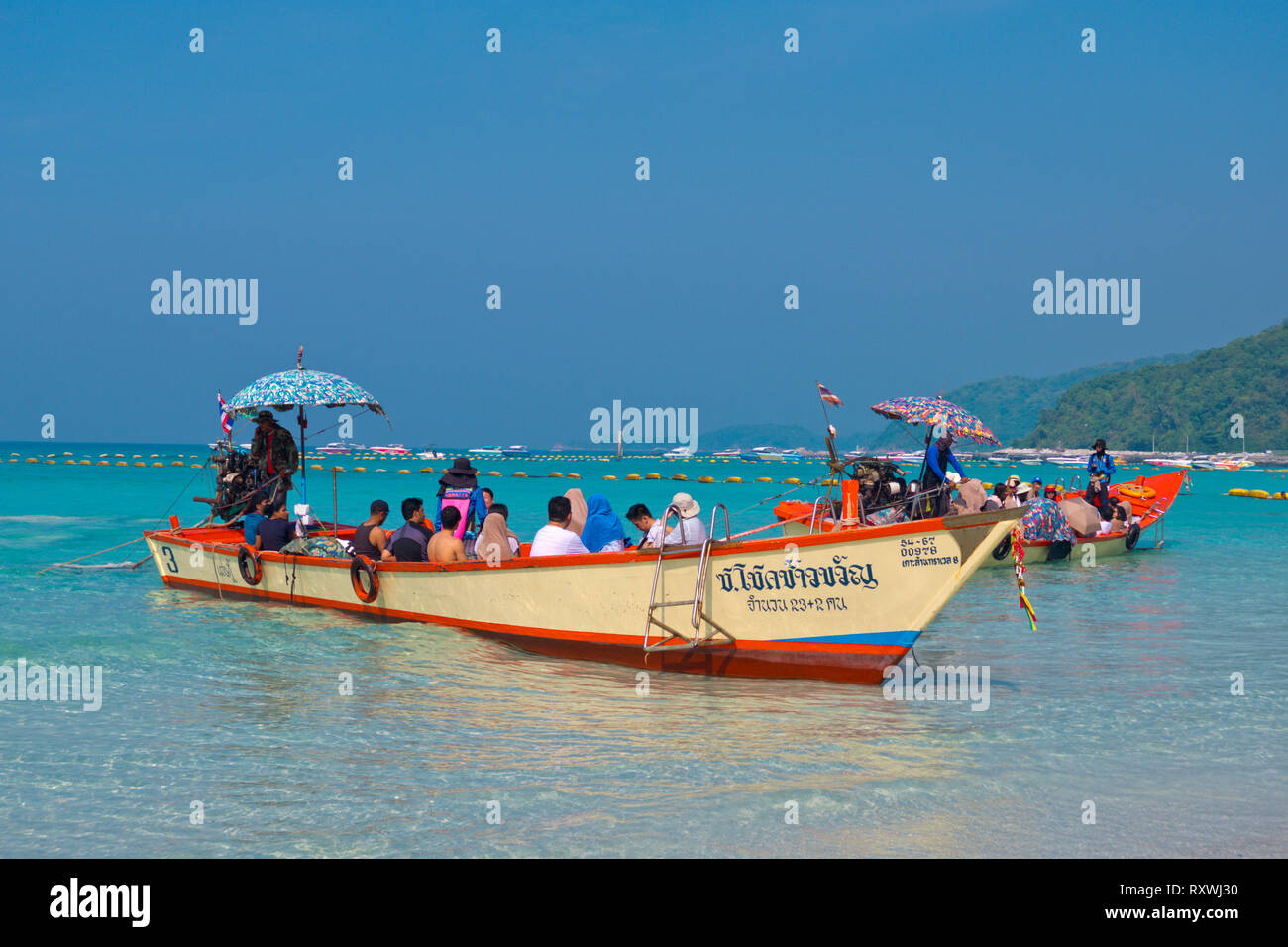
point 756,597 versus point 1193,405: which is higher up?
point 1193,405

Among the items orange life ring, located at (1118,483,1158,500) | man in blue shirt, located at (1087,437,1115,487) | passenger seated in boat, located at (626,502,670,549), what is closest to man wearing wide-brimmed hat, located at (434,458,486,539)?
passenger seated in boat, located at (626,502,670,549)

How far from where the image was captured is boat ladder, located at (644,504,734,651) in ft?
29.6

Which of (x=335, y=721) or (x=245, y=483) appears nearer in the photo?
(x=335, y=721)

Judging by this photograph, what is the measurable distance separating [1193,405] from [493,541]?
16130cm

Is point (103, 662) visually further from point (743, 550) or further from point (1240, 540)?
point (1240, 540)

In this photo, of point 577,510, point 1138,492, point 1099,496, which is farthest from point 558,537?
point 1138,492

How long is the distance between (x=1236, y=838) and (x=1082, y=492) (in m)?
19.3

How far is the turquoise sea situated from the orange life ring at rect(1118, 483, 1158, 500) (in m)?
11.9

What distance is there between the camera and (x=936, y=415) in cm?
1208

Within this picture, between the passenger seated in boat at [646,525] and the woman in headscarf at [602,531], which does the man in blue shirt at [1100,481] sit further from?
the passenger seated in boat at [646,525]

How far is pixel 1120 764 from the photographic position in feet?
23.2

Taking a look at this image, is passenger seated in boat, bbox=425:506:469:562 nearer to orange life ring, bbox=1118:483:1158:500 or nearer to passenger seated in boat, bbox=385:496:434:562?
passenger seated in boat, bbox=385:496:434:562

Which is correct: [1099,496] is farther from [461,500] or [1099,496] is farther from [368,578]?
[368,578]
